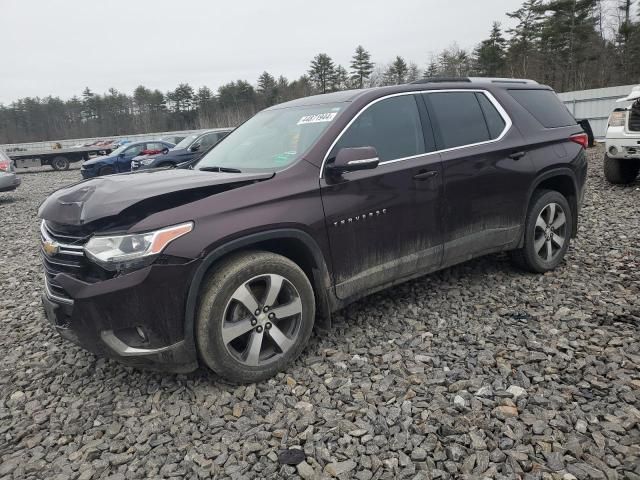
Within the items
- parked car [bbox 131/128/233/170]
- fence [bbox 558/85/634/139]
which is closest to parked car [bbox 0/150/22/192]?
parked car [bbox 131/128/233/170]

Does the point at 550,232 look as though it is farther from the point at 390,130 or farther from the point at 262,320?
the point at 262,320

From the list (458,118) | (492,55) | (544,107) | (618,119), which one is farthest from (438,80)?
(492,55)

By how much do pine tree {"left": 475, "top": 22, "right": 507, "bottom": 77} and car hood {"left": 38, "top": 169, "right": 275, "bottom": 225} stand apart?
42.4 metres

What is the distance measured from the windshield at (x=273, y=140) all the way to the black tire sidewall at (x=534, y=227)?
220 centimetres

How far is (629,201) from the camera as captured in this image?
732cm

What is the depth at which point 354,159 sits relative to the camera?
9.37 feet

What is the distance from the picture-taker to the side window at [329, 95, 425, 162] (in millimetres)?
3211

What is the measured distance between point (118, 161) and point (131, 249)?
1642cm

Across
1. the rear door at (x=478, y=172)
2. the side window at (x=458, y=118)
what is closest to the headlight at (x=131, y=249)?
the rear door at (x=478, y=172)

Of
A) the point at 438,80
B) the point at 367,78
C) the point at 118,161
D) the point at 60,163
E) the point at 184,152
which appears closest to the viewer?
the point at 438,80

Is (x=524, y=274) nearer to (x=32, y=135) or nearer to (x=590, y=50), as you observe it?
(x=590, y=50)

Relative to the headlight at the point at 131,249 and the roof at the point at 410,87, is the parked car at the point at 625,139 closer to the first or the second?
the roof at the point at 410,87

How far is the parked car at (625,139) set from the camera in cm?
750

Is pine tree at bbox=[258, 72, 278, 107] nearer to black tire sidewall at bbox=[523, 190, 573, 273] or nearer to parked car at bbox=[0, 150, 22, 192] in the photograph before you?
parked car at bbox=[0, 150, 22, 192]
